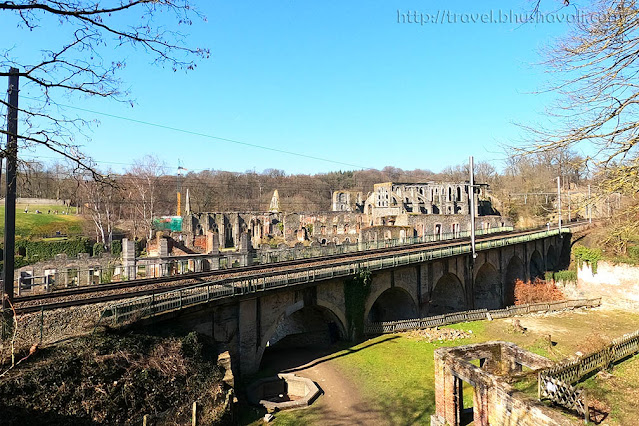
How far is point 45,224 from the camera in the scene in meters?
46.9

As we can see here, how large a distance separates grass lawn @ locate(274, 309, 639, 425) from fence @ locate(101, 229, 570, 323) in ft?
12.3

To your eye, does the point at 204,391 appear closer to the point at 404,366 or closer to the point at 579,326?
the point at 404,366

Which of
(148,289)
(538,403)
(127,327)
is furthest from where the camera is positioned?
(148,289)

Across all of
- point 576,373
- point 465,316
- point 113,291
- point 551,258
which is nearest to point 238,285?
point 113,291

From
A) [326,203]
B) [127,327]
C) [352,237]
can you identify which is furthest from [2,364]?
[326,203]

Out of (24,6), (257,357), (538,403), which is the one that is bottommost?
(257,357)

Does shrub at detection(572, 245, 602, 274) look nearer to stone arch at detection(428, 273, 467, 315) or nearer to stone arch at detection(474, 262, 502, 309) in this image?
stone arch at detection(474, 262, 502, 309)

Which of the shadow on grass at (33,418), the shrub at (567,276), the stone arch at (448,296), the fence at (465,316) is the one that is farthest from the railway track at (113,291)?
the shrub at (567,276)

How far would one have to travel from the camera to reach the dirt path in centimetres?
1158

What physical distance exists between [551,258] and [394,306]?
26.1 meters

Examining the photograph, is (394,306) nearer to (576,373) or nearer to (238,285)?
(238,285)

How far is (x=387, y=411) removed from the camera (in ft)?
39.7

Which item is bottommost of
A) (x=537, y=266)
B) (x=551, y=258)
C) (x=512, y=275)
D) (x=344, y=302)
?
(x=512, y=275)

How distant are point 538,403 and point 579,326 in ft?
64.6
